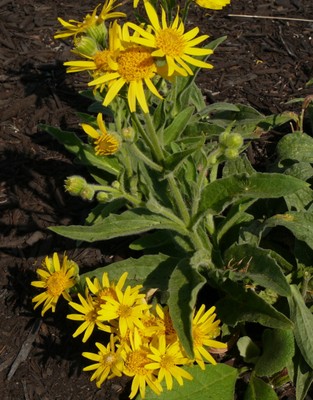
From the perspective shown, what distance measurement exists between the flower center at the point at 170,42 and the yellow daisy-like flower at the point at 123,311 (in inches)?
45.4

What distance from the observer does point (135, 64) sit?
2.67 metres

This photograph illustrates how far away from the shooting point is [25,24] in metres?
5.60

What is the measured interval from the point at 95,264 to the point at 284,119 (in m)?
1.58

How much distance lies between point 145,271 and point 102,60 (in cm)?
126

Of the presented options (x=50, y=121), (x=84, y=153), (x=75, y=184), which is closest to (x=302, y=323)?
(x=75, y=184)

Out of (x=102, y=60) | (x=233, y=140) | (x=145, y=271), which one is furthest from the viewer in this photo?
(x=145, y=271)

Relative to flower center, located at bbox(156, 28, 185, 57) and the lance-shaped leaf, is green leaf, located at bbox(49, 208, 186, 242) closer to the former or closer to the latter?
the lance-shaped leaf

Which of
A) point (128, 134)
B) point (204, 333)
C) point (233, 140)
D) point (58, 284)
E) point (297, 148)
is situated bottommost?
point (204, 333)

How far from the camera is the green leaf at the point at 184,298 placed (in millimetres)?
2902

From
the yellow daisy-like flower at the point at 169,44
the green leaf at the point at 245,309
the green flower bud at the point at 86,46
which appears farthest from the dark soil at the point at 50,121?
the yellow daisy-like flower at the point at 169,44

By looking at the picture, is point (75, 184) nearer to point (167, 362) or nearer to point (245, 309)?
point (167, 362)

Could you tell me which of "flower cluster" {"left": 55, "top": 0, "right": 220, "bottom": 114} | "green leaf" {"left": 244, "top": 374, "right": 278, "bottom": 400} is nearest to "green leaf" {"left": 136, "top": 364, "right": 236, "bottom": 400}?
"green leaf" {"left": 244, "top": 374, "right": 278, "bottom": 400}

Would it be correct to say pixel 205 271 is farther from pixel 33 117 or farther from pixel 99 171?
pixel 33 117

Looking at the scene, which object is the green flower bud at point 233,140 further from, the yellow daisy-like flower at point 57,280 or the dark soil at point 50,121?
the dark soil at point 50,121
